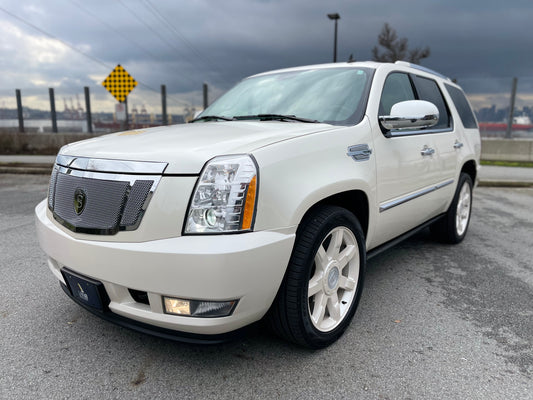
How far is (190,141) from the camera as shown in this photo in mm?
2133

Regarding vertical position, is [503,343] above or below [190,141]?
below

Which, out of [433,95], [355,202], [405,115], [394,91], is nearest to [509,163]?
[433,95]

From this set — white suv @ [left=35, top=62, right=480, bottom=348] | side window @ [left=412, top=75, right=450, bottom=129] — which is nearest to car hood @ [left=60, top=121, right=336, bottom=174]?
white suv @ [left=35, top=62, right=480, bottom=348]

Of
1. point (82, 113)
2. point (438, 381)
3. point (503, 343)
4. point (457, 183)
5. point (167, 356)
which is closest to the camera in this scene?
point (438, 381)

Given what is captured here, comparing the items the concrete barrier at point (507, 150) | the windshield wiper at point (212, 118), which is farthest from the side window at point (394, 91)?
the concrete barrier at point (507, 150)

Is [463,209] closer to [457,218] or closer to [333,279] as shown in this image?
[457,218]

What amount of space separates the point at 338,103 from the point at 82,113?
14589mm

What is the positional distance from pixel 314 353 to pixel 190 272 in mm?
991

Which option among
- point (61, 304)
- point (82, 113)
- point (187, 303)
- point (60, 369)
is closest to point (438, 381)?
point (187, 303)

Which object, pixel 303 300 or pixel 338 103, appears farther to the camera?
pixel 338 103

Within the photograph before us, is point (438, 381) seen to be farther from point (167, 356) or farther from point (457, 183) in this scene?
point (457, 183)

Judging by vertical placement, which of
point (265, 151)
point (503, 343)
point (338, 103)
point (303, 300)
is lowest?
point (503, 343)

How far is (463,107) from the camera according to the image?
472cm

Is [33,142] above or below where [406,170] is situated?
below
